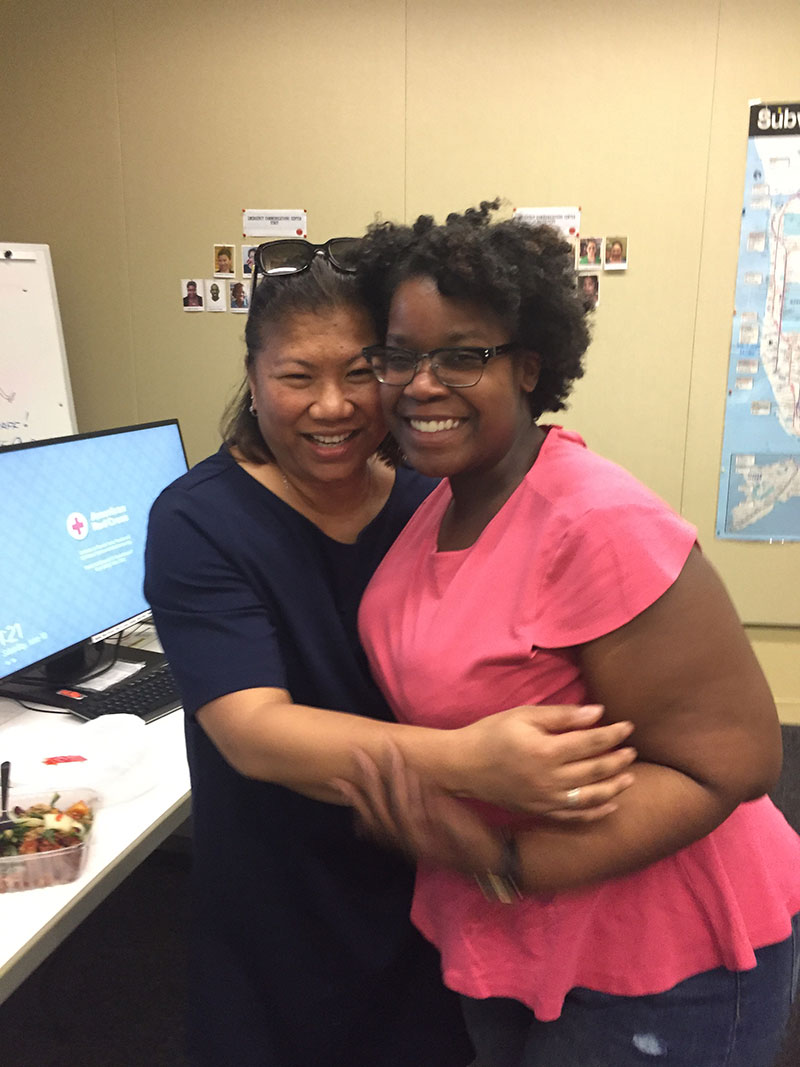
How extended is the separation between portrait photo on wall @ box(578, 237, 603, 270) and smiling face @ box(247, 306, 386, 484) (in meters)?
1.90

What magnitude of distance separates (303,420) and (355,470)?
0.11 m

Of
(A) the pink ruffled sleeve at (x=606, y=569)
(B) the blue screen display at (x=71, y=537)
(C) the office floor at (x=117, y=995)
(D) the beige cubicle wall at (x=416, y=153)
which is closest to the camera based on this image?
(A) the pink ruffled sleeve at (x=606, y=569)

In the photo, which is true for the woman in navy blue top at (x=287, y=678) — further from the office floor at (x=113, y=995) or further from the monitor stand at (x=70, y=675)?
the office floor at (x=113, y=995)

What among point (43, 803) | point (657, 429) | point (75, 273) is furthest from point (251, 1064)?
point (75, 273)

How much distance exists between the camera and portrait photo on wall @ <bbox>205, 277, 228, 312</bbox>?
9.33 feet

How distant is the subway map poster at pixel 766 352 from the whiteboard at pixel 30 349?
8.12 ft

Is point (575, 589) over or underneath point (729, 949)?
over

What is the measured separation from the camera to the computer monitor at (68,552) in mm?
1484

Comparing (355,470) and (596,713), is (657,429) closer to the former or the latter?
(355,470)

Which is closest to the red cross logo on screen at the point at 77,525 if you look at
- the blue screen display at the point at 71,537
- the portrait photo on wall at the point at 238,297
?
the blue screen display at the point at 71,537

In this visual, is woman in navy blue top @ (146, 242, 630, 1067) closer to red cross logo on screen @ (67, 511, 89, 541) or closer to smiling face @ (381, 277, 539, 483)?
smiling face @ (381, 277, 539, 483)

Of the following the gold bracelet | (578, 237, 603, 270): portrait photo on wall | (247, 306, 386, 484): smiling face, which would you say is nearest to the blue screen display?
(247, 306, 386, 484): smiling face

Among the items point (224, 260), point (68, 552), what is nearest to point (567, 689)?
point (68, 552)

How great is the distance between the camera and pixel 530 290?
88 cm
